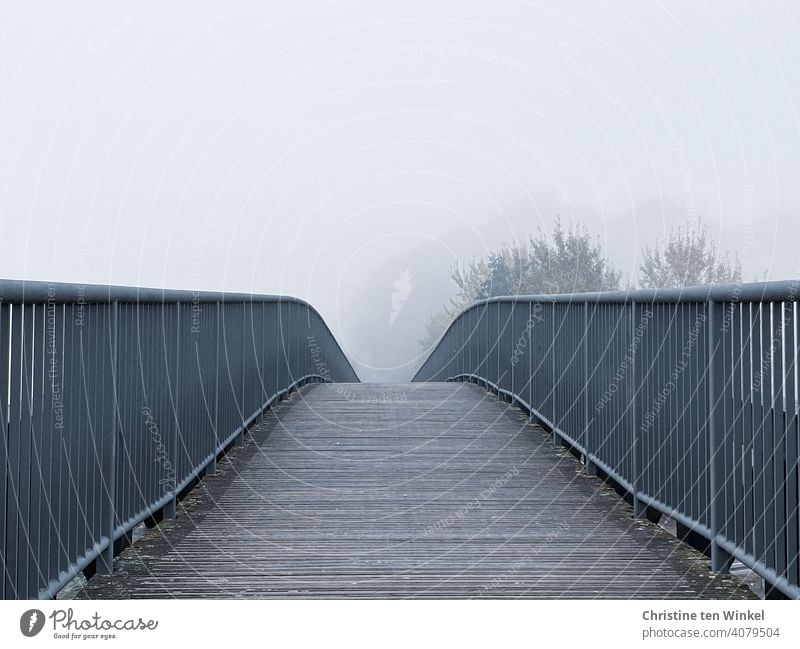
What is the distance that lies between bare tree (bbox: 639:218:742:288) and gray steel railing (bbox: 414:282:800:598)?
81.2 m

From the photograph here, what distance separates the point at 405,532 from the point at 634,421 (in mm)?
1789

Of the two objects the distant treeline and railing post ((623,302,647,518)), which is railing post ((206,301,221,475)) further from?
the distant treeline

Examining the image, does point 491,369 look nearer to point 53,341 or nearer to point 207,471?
point 207,471

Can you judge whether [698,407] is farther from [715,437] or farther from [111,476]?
[111,476]

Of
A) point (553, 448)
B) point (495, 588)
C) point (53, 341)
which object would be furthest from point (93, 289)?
point (553, 448)

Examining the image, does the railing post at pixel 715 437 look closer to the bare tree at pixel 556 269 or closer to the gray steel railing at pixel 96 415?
the gray steel railing at pixel 96 415

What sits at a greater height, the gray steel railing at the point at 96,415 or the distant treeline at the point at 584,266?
the gray steel railing at the point at 96,415

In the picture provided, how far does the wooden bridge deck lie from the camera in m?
5.64

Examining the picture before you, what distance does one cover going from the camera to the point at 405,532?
6828mm

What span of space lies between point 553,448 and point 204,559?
4750 mm

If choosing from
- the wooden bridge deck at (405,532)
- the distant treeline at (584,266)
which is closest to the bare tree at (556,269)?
the distant treeline at (584,266)

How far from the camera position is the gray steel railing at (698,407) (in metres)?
4.91

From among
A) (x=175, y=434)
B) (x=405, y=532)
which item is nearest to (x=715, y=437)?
(x=405, y=532)

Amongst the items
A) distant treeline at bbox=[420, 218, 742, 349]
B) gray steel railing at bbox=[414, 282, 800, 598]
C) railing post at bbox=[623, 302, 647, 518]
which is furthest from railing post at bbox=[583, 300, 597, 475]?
distant treeline at bbox=[420, 218, 742, 349]
